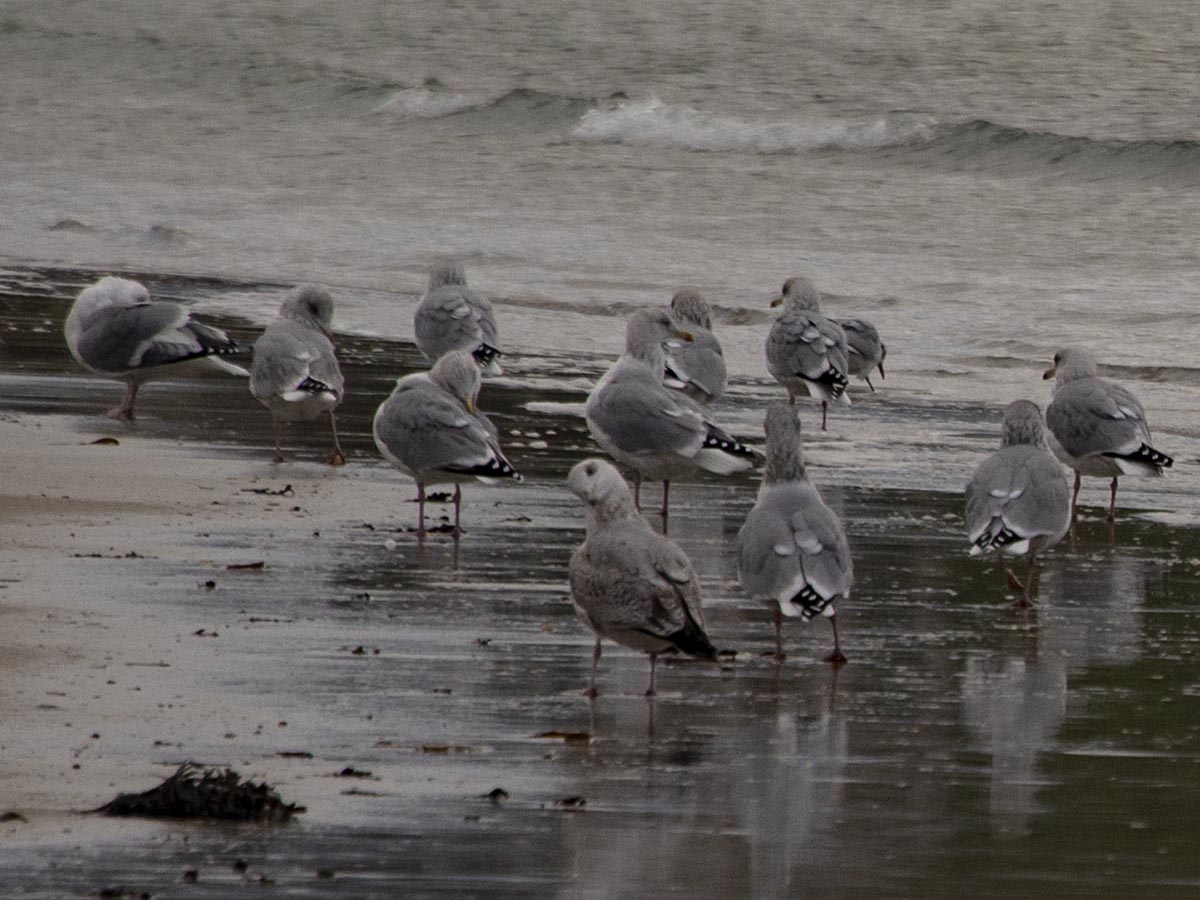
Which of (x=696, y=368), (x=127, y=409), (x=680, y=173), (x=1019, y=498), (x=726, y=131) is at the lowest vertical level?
(x=1019, y=498)

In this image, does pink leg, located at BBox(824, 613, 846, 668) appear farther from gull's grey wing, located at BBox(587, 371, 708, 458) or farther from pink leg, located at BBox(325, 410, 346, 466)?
pink leg, located at BBox(325, 410, 346, 466)

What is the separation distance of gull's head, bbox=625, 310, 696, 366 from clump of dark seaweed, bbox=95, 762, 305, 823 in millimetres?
6234

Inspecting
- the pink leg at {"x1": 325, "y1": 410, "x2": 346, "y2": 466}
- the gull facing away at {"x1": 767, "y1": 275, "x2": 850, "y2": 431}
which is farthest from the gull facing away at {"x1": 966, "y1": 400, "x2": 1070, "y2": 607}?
the gull facing away at {"x1": 767, "y1": 275, "x2": 850, "y2": 431}

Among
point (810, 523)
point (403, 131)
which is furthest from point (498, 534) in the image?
point (403, 131)

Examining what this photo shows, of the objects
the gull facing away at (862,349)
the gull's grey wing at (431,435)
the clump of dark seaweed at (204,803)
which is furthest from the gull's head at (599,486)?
the gull facing away at (862,349)

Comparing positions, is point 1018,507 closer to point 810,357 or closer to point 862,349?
point 810,357

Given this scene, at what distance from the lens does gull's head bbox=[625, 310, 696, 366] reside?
453 inches

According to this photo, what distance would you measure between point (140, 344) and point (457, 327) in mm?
2065

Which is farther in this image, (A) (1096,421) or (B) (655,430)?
(A) (1096,421)

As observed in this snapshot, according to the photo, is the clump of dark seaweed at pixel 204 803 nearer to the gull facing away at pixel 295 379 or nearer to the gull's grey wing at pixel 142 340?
the gull facing away at pixel 295 379

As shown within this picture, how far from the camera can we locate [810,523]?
7.74 metres

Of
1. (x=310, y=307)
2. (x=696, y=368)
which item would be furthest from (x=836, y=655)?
(x=310, y=307)

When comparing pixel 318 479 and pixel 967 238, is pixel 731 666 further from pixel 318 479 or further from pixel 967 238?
pixel 967 238

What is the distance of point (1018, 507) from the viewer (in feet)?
28.7
